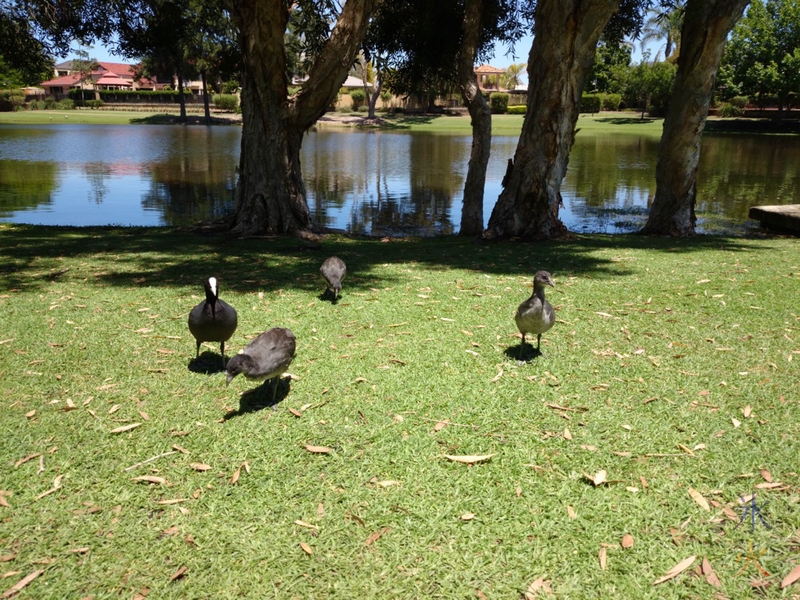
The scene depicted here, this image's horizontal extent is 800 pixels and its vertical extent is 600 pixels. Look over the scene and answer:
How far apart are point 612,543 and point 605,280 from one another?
5234mm

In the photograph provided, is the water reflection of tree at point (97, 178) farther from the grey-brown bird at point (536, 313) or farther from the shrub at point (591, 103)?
the shrub at point (591, 103)

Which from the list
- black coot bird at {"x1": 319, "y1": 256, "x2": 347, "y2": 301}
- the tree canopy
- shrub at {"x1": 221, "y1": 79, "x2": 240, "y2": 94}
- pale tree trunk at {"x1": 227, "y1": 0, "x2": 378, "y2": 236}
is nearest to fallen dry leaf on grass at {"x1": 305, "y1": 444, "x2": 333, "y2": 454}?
black coot bird at {"x1": 319, "y1": 256, "x2": 347, "y2": 301}

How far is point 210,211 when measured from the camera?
17.6 meters

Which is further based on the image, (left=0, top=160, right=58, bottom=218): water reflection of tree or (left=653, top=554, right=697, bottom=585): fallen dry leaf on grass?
(left=0, top=160, right=58, bottom=218): water reflection of tree

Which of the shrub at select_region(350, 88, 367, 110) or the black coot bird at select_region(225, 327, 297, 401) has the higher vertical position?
the shrub at select_region(350, 88, 367, 110)

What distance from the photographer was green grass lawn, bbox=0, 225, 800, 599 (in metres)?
3.12

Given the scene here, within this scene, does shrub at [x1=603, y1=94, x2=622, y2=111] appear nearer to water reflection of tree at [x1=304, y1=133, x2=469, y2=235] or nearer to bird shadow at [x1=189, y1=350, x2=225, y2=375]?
water reflection of tree at [x1=304, y1=133, x2=469, y2=235]

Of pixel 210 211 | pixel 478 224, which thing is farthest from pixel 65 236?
pixel 478 224

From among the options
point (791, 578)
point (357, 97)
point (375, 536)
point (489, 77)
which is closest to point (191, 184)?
point (375, 536)

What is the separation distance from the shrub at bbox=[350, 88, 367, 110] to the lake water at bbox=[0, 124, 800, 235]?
36.3 m

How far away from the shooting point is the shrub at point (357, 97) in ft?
238

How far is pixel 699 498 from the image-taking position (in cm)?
357

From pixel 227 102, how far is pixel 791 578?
7059cm

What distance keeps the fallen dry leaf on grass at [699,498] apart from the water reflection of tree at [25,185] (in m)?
17.2
